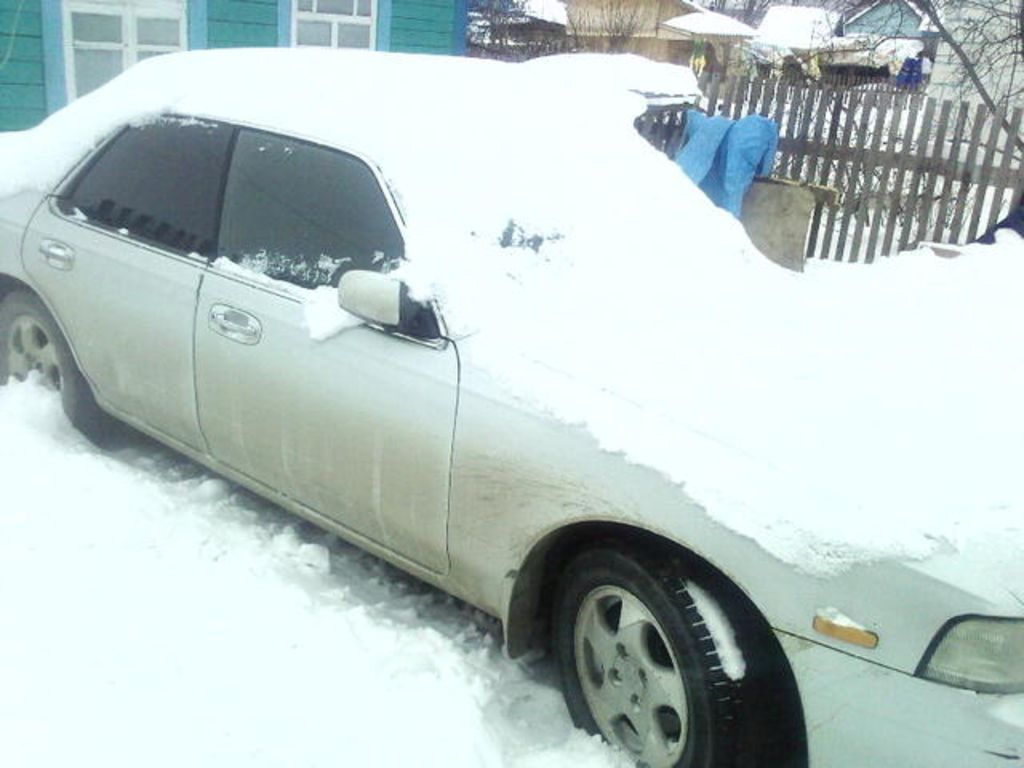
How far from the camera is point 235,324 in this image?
326 cm

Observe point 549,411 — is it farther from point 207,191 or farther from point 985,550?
point 207,191

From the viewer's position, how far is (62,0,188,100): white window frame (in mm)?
8297

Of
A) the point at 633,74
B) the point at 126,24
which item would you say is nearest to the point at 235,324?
the point at 633,74

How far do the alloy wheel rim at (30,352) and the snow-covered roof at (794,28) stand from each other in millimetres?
34667

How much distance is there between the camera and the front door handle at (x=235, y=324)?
3195 mm

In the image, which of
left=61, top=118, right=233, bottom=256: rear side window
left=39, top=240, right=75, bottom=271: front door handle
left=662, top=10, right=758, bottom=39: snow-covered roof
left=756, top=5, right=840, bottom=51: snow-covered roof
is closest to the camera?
left=61, top=118, right=233, bottom=256: rear side window

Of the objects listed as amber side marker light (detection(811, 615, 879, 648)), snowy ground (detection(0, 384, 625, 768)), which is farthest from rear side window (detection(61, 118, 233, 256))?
amber side marker light (detection(811, 615, 879, 648))

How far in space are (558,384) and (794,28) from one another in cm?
4304

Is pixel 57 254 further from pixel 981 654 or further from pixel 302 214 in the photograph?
pixel 981 654

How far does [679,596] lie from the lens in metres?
2.34

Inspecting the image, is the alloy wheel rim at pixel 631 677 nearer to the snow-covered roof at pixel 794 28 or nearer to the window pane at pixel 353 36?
the window pane at pixel 353 36

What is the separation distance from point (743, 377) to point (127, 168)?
8.32ft

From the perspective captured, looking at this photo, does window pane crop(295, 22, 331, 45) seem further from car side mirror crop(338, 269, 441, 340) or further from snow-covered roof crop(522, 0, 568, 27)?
snow-covered roof crop(522, 0, 568, 27)

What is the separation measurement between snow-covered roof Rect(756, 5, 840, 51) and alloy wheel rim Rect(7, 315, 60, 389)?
34.7m
